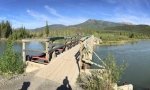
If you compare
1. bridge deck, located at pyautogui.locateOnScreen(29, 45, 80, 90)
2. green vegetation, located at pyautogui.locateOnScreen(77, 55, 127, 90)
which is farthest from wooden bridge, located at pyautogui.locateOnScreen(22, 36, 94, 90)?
green vegetation, located at pyautogui.locateOnScreen(77, 55, 127, 90)

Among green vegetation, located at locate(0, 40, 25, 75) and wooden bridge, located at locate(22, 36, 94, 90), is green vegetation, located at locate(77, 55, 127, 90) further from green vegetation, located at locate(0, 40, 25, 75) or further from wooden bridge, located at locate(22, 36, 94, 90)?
green vegetation, located at locate(0, 40, 25, 75)

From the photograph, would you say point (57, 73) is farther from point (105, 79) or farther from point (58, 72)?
point (105, 79)

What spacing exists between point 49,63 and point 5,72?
3170 mm

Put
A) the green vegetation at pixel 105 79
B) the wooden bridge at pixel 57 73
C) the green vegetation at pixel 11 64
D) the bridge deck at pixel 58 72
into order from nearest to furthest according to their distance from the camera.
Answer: the green vegetation at pixel 105 79 < the wooden bridge at pixel 57 73 < the bridge deck at pixel 58 72 < the green vegetation at pixel 11 64

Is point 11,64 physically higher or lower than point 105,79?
higher

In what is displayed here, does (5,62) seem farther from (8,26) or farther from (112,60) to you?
(8,26)

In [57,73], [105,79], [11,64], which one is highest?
[11,64]

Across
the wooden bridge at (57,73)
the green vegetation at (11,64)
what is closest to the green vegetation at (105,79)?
the wooden bridge at (57,73)

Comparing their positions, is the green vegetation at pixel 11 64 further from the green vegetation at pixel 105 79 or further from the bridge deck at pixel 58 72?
the green vegetation at pixel 105 79

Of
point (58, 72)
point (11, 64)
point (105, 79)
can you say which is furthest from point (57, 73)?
point (11, 64)

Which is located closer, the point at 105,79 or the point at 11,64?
the point at 105,79

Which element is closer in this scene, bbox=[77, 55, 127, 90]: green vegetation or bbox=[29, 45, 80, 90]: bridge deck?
bbox=[77, 55, 127, 90]: green vegetation

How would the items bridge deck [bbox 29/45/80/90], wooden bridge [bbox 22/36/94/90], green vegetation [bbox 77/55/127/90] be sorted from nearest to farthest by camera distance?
green vegetation [bbox 77/55/127/90] → wooden bridge [bbox 22/36/94/90] → bridge deck [bbox 29/45/80/90]

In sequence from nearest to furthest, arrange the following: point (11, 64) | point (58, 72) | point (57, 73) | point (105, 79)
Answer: point (105, 79), point (57, 73), point (58, 72), point (11, 64)
